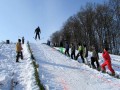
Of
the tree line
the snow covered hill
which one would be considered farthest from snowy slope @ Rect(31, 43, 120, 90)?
the tree line

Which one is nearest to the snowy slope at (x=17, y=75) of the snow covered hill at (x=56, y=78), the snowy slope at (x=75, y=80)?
the snow covered hill at (x=56, y=78)

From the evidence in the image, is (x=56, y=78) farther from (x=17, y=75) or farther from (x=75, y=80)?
(x=17, y=75)

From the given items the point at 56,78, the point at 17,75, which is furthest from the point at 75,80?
the point at 17,75

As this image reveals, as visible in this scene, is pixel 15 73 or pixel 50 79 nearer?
pixel 50 79

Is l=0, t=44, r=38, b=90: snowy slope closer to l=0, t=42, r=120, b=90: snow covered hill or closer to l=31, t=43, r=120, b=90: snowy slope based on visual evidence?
l=0, t=42, r=120, b=90: snow covered hill

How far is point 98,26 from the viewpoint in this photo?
71062 millimetres

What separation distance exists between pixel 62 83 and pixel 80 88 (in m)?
1.29

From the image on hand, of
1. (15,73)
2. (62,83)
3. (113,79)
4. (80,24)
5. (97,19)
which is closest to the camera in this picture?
(62,83)

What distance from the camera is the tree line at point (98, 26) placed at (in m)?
61.8

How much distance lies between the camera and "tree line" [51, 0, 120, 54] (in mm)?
61781

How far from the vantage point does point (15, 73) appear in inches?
715

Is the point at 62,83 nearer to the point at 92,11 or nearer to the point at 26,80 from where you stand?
the point at 26,80

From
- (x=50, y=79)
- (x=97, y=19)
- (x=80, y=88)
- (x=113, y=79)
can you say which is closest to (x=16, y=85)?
(x=50, y=79)

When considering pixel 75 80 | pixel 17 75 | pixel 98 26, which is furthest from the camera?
pixel 98 26
